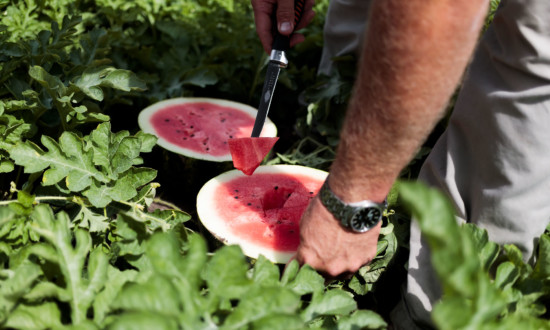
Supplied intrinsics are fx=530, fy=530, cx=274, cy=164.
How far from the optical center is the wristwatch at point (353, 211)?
5.33 ft

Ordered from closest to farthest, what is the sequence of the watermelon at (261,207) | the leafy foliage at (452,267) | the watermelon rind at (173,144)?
the leafy foliage at (452,267)
the watermelon at (261,207)
the watermelon rind at (173,144)

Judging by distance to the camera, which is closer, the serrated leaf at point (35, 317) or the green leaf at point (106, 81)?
the serrated leaf at point (35, 317)

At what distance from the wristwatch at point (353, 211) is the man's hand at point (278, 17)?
979 millimetres

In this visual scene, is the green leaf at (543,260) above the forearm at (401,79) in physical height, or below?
below

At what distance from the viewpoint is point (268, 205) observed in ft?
7.82

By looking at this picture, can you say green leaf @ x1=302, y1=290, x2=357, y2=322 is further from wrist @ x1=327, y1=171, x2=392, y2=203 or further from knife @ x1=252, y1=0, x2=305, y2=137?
knife @ x1=252, y1=0, x2=305, y2=137

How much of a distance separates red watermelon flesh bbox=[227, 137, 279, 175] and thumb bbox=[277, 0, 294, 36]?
0.49m

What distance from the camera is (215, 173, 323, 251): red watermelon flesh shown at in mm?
2160

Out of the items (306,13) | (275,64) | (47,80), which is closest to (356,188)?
(275,64)

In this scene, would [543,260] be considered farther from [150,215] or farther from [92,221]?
[92,221]

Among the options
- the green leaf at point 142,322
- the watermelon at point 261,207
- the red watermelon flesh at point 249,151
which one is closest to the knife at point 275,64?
the red watermelon flesh at point 249,151

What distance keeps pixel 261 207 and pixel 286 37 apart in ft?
2.53

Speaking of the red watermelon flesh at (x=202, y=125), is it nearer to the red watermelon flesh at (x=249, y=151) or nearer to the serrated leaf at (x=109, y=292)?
the red watermelon flesh at (x=249, y=151)

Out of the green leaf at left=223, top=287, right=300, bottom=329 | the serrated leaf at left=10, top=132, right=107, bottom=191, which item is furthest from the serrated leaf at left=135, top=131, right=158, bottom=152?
the green leaf at left=223, top=287, right=300, bottom=329
